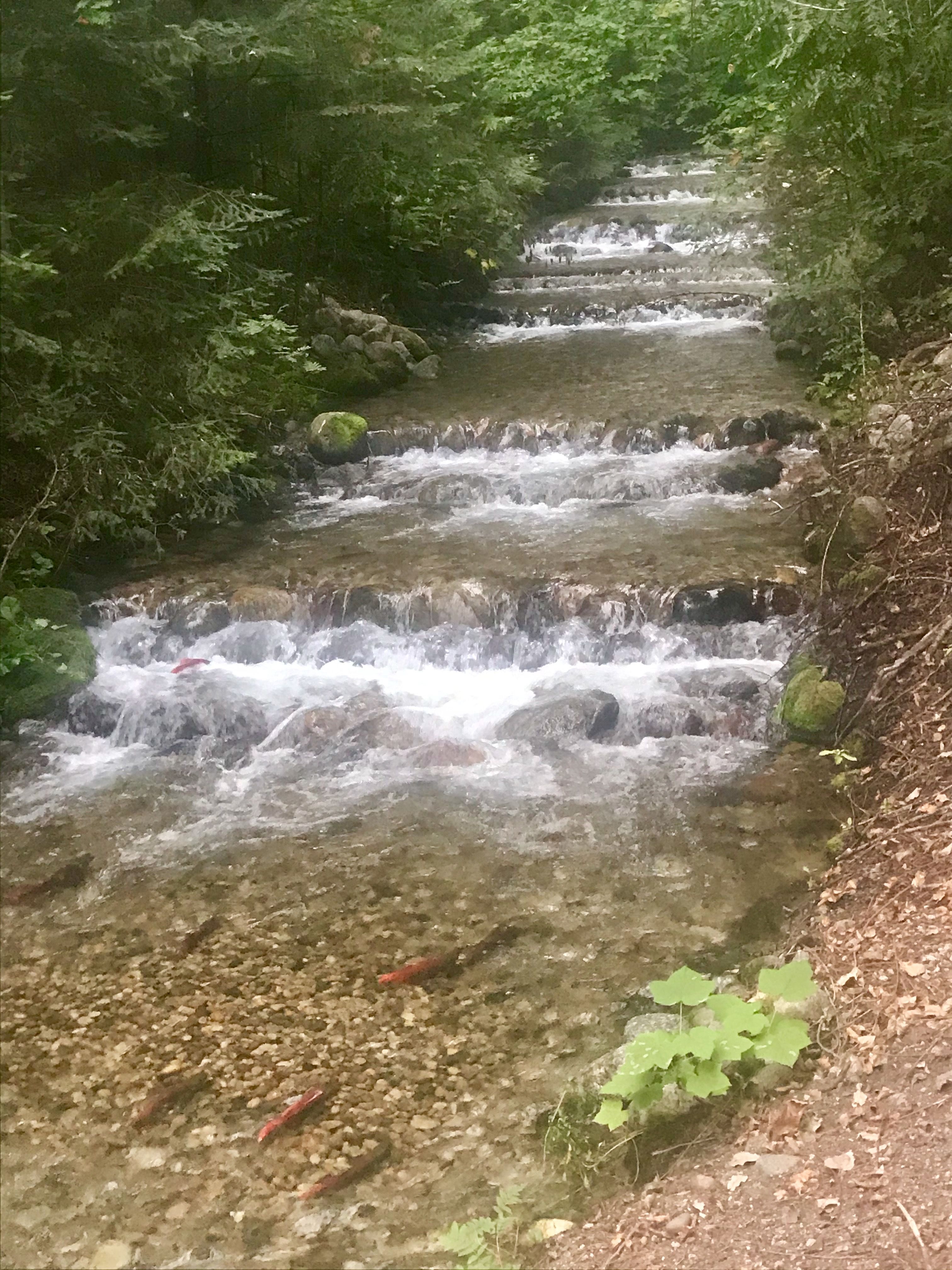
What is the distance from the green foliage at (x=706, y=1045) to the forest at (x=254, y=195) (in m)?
5.77

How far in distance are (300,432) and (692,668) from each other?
6.42 m

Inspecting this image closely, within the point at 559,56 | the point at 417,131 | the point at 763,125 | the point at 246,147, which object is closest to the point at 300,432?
the point at 246,147

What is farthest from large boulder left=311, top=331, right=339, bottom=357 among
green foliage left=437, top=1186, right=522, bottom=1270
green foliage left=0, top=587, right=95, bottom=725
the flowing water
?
green foliage left=437, top=1186, right=522, bottom=1270

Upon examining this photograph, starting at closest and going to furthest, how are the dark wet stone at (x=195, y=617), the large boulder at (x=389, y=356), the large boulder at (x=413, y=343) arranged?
the dark wet stone at (x=195, y=617) → the large boulder at (x=389, y=356) → the large boulder at (x=413, y=343)

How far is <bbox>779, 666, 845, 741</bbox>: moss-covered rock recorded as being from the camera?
668 centimetres

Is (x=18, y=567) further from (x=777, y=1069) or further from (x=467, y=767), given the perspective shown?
(x=777, y=1069)

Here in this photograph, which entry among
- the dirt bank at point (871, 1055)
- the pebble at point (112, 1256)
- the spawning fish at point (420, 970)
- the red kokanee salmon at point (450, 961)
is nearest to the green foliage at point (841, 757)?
the dirt bank at point (871, 1055)

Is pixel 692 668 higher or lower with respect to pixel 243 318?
lower

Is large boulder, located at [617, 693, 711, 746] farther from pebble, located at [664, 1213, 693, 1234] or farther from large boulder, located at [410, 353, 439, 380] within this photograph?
large boulder, located at [410, 353, 439, 380]

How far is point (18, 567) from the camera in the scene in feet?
28.0

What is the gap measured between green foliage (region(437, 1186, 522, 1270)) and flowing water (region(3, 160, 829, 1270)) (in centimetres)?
11

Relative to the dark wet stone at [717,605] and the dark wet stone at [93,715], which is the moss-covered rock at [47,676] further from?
the dark wet stone at [717,605]

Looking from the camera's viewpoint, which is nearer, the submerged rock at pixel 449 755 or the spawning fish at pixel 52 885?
the spawning fish at pixel 52 885

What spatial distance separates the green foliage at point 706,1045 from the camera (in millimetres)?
3459
